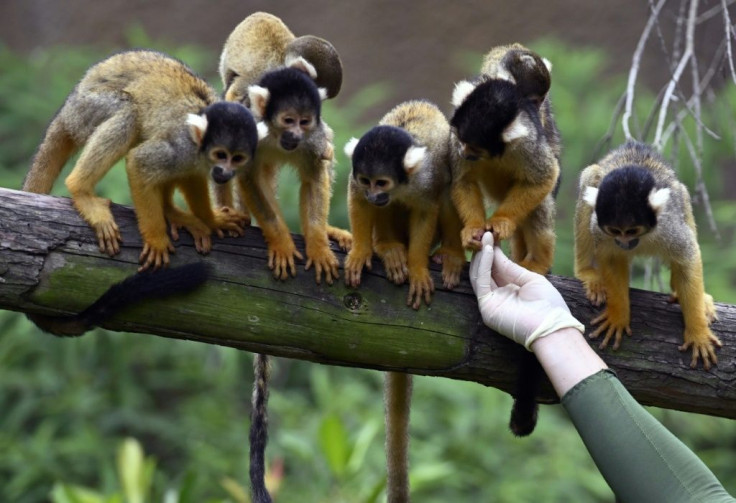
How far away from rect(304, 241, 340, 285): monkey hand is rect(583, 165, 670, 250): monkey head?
949mm

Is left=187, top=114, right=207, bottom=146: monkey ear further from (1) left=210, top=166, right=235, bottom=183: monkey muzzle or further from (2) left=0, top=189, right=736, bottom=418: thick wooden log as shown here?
(2) left=0, top=189, right=736, bottom=418: thick wooden log

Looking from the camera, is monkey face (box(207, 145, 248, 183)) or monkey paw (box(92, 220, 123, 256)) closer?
monkey paw (box(92, 220, 123, 256))

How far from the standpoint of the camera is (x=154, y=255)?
10.0 ft

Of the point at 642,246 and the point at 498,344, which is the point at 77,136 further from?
the point at 642,246

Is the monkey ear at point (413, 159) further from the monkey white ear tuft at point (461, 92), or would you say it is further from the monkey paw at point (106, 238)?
the monkey paw at point (106, 238)

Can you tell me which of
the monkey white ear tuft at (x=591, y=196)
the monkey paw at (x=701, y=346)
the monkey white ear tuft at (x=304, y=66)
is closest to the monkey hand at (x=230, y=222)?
the monkey white ear tuft at (x=304, y=66)

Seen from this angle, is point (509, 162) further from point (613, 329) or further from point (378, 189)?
point (613, 329)

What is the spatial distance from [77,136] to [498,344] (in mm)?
1735

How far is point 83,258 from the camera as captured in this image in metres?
2.99

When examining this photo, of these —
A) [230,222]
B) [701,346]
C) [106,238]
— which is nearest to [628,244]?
[701,346]

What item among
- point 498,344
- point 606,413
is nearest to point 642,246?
point 498,344

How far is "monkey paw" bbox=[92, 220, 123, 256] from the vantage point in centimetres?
302

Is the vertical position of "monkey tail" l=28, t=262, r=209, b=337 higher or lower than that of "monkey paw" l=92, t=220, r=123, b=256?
lower

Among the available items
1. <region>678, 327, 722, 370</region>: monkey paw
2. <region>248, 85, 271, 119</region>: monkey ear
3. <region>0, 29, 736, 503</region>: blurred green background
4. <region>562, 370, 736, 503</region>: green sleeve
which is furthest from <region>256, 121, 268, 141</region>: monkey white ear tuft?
<region>0, 29, 736, 503</region>: blurred green background
